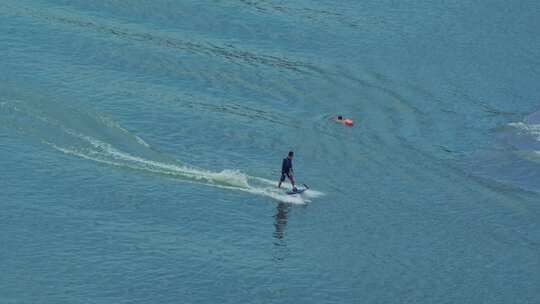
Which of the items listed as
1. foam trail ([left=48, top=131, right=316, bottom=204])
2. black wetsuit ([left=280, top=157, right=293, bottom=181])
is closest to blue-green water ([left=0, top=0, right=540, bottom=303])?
foam trail ([left=48, top=131, right=316, bottom=204])

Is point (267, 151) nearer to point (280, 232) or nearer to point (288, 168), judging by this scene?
point (288, 168)

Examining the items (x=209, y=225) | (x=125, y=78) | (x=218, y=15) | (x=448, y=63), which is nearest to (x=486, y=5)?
(x=448, y=63)

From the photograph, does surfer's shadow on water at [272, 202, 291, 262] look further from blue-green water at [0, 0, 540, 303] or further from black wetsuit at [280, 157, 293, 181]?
black wetsuit at [280, 157, 293, 181]

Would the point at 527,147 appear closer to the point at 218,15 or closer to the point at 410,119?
the point at 410,119

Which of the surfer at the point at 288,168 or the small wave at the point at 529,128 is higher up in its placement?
the small wave at the point at 529,128

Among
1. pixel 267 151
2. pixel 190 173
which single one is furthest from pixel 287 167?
pixel 267 151

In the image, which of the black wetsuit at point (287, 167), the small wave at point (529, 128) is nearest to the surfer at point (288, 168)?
the black wetsuit at point (287, 167)

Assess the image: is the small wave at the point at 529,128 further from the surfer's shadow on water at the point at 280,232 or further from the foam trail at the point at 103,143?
the surfer's shadow on water at the point at 280,232

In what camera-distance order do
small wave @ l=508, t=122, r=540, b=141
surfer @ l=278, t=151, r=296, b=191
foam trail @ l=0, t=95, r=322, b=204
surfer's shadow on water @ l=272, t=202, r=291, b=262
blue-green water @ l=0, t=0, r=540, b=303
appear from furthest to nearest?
1. small wave @ l=508, t=122, r=540, b=141
2. foam trail @ l=0, t=95, r=322, b=204
3. surfer @ l=278, t=151, r=296, b=191
4. surfer's shadow on water @ l=272, t=202, r=291, b=262
5. blue-green water @ l=0, t=0, r=540, b=303
